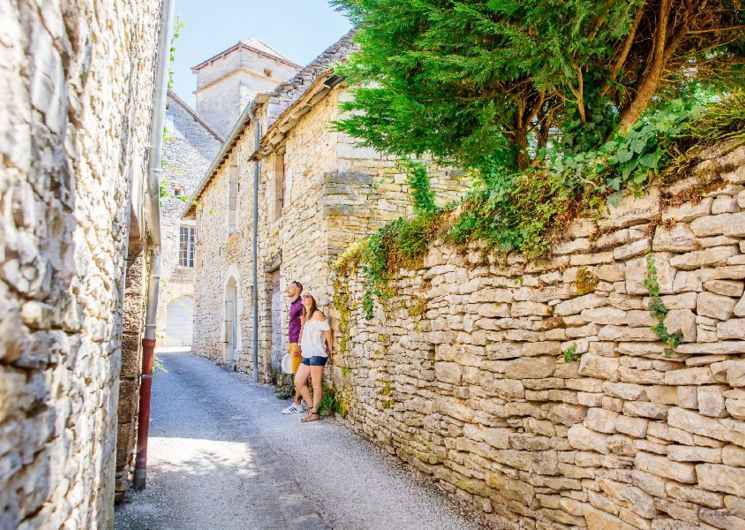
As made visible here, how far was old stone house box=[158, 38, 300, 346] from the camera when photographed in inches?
899

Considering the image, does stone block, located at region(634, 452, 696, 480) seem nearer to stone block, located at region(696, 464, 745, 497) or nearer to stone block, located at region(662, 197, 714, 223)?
stone block, located at region(696, 464, 745, 497)

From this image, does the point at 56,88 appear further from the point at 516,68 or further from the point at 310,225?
the point at 310,225

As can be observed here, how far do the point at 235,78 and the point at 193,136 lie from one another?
399cm

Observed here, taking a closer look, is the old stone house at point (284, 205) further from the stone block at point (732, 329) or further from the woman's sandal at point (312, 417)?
the stone block at point (732, 329)

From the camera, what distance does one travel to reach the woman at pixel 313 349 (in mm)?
6934

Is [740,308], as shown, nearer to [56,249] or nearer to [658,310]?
[658,310]

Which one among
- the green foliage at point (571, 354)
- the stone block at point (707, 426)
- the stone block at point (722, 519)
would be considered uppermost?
the green foliage at point (571, 354)

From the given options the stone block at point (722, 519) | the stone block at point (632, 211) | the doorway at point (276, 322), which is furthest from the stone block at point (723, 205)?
the doorway at point (276, 322)

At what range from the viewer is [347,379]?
255 inches

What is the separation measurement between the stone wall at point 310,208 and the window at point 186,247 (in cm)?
1079

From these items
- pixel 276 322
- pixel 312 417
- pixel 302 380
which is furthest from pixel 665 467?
pixel 276 322

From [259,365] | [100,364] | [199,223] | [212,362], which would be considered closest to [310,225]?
[259,365]

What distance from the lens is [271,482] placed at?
14.9 feet

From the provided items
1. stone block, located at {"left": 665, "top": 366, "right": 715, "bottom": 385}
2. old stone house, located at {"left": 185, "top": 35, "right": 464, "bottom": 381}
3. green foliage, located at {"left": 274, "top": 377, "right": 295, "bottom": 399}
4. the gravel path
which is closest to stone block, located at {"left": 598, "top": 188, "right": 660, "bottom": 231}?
stone block, located at {"left": 665, "top": 366, "right": 715, "bottom": 385}
